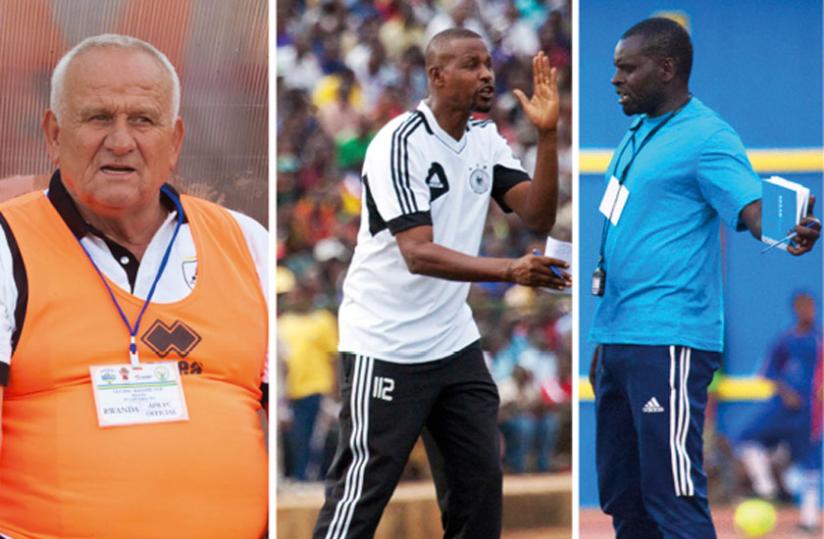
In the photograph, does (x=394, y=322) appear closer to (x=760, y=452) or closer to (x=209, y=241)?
(x=209, y=241)

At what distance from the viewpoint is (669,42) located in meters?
4.43

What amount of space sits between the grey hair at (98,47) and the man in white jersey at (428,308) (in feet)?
2.53

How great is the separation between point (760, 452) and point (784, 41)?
73.8 inches

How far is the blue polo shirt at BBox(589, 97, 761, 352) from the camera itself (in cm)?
428

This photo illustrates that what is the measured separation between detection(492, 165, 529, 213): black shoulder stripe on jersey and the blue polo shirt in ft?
1.26

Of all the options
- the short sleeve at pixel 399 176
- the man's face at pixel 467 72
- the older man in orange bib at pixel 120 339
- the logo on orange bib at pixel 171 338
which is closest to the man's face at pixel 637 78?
the man's face at pixel 467 72

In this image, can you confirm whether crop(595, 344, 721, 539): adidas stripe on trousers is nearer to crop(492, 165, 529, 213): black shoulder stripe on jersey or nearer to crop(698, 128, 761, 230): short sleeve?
crop(698, 128, 761, 230): short sleeve

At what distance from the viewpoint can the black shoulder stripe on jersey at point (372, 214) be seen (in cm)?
455

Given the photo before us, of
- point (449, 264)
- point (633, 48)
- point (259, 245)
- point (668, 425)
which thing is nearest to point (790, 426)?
point (668, 425)

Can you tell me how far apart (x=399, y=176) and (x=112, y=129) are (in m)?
0.94

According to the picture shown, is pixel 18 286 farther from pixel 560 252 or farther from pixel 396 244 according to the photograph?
pixel 560 252

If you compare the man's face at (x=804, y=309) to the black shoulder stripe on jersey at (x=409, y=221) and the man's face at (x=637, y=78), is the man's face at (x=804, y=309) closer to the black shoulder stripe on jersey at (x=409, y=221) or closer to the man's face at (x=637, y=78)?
the man's face at (x=637, y=78)

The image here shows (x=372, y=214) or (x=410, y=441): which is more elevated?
(x=372, y=214)

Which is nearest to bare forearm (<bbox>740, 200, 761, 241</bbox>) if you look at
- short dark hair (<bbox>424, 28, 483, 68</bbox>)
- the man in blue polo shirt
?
the man in blue polo shirt
